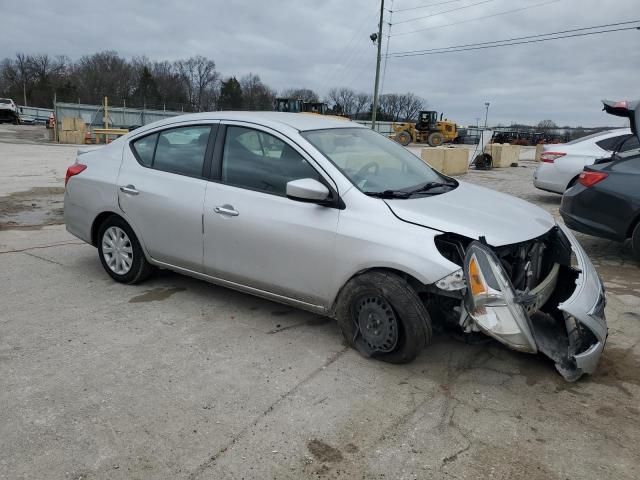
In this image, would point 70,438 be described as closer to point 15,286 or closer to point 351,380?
point 351,380

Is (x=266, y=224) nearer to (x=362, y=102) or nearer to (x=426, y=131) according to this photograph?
(x=426, y=131)

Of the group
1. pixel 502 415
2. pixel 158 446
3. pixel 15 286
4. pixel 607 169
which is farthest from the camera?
pixel 607 169

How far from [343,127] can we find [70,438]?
3022 mm

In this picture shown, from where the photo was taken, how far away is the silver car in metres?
3.17

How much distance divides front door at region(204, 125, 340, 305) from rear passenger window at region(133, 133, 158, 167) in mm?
868

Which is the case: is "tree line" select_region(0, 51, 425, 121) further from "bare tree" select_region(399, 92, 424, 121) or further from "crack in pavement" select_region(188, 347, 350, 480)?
"crack in pavement" select_region(188, 347, 350, 480)

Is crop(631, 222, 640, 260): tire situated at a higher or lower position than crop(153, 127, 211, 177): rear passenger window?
lower

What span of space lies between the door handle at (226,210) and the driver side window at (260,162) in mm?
192

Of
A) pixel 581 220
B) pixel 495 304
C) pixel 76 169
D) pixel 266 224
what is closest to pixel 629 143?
pixel 581 220

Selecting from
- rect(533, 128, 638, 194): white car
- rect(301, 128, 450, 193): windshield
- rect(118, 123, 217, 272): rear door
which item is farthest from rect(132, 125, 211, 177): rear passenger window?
rect(533, 128, 638, 194): white car

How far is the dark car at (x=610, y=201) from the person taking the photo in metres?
→ 5.84

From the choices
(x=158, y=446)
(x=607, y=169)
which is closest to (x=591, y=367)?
(x=158, y=446)

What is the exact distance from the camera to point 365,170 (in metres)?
3.86

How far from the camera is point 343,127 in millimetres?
4414
